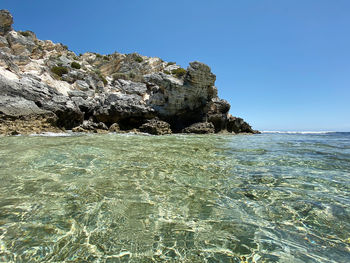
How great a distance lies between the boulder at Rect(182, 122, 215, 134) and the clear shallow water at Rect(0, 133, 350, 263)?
740 inches

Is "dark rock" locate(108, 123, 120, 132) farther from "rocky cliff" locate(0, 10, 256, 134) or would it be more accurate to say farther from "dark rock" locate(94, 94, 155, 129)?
"dark rock" locate(94, 94, 155, 129)

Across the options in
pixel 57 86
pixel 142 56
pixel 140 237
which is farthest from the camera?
pixel 142 56

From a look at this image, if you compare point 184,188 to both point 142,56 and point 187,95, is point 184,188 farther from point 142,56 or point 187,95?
point 142,56

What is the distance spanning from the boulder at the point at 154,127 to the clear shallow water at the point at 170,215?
52.5 feet

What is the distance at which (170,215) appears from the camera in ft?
9.16

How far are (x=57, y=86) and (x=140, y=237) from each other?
2411 cm

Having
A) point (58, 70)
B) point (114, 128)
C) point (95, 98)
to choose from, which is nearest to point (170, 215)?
point (114, 128)

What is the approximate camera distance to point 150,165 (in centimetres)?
554

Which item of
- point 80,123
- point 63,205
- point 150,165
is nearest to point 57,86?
point 80,123

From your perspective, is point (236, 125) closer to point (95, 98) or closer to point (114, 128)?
point (114, 128)

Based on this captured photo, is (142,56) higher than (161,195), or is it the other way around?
(142,56)

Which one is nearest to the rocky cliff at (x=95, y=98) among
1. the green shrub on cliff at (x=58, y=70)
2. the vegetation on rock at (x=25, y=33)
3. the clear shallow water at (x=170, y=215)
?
the green shrub on cliff at (x=58, y=70)

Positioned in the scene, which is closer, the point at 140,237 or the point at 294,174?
the point at 140,237

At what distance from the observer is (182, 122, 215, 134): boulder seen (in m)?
23.7
